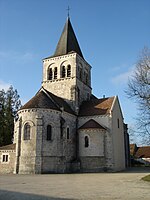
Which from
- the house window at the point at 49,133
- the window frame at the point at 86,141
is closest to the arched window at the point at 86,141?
the window frame at the point at 86,141

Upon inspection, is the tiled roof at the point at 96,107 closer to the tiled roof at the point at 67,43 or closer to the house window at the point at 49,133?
the house window at the point at 49,133

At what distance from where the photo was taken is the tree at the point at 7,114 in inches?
1713

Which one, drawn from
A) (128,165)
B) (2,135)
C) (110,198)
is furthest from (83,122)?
(110,198)

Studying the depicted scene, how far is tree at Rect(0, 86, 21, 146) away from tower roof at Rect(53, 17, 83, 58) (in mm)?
13850

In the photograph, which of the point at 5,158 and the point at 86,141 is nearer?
the point at 5,158

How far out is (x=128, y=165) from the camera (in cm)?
4172

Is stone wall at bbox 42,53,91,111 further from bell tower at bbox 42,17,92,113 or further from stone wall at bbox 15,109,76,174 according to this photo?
stone wall at bbox 15,109,76,174

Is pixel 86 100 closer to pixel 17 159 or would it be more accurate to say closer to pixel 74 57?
pixel 74 57

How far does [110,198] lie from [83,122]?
2441 centimetres

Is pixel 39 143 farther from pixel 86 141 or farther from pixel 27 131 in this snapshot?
pixel 86 141

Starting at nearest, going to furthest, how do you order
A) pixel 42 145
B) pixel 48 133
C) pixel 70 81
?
1. pixel 42 145
2. pixel 48 133
3. pixel 70 81

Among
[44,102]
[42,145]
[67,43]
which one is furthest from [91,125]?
[67,43]

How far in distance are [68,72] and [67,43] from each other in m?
5.27

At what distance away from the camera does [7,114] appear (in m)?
45.2
